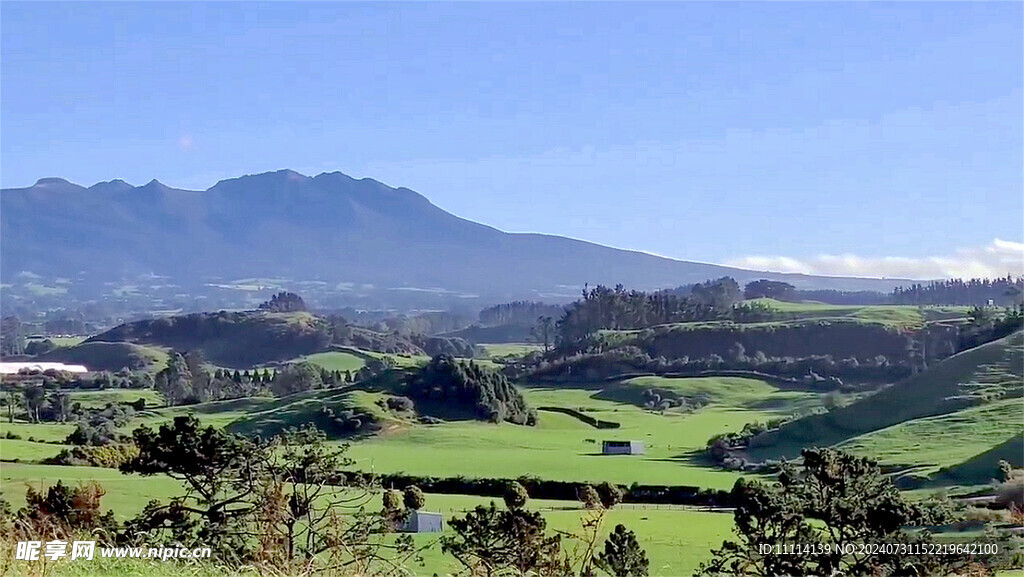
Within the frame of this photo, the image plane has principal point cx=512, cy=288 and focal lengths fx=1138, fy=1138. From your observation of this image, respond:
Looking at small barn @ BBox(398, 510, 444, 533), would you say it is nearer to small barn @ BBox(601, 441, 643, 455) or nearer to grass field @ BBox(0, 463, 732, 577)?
grass field @ BBox(0, 463, 732, 577)

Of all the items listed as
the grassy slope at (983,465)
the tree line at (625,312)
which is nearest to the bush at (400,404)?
the grassy slope at (983,465)

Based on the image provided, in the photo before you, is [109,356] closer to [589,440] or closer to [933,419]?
[589,440]

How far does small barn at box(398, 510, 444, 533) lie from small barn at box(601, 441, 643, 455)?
19663 millimetres

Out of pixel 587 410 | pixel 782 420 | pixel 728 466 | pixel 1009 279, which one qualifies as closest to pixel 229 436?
pixel 728 466

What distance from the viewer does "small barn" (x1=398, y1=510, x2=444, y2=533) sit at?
719 inches

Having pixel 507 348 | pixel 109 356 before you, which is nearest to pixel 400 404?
pixel 109 356

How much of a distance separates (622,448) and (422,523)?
69.5ft

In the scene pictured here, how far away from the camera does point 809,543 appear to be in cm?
1016

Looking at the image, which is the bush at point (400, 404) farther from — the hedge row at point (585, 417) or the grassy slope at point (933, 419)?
the grassy slope at point (933, 419)

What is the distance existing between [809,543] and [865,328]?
70.7m

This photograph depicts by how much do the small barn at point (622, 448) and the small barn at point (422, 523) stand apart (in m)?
19.7

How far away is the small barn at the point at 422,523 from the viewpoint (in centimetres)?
1825

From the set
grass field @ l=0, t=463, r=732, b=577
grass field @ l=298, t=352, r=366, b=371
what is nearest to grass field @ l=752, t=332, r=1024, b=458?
grass field @ l=0, t=463, r=732, b=577

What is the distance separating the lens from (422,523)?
19.1 metres
